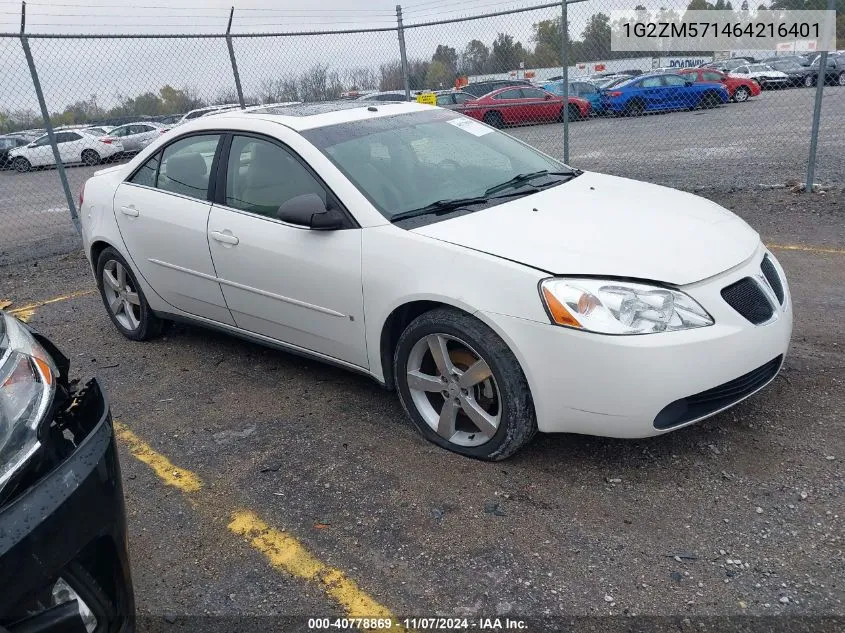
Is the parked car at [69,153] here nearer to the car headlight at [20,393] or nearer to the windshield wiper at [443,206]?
the windshield wiper at [443,206]

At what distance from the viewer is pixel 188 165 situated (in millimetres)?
4504

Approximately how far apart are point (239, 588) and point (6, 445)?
1108 millimetres

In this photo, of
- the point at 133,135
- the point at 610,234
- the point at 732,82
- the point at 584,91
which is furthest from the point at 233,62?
the point at 732,82

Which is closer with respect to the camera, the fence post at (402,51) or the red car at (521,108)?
the fence post at (402,51)

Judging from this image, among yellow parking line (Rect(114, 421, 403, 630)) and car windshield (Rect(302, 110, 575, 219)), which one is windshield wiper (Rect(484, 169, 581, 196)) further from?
yellow parking line (Rect(114, 421, 403, 630))

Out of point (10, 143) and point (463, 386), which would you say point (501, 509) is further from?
point (10, 143)

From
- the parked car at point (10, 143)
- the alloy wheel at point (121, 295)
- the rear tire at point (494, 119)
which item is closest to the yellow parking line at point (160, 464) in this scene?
the alloy wheel at point (121, 295)

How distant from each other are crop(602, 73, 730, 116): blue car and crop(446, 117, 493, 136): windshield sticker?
11.2 m

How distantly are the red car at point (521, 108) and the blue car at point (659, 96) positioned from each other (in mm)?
827

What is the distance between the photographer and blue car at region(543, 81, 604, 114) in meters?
17.1

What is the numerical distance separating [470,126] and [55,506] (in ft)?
10.8

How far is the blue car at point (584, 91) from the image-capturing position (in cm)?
1708

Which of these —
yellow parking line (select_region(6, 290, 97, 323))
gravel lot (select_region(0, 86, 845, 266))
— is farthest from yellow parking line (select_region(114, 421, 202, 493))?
gravel lot (select_region(0, 86, 845, 266))

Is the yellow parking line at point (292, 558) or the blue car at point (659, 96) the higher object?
the yellow parking line at point (292, 558)
